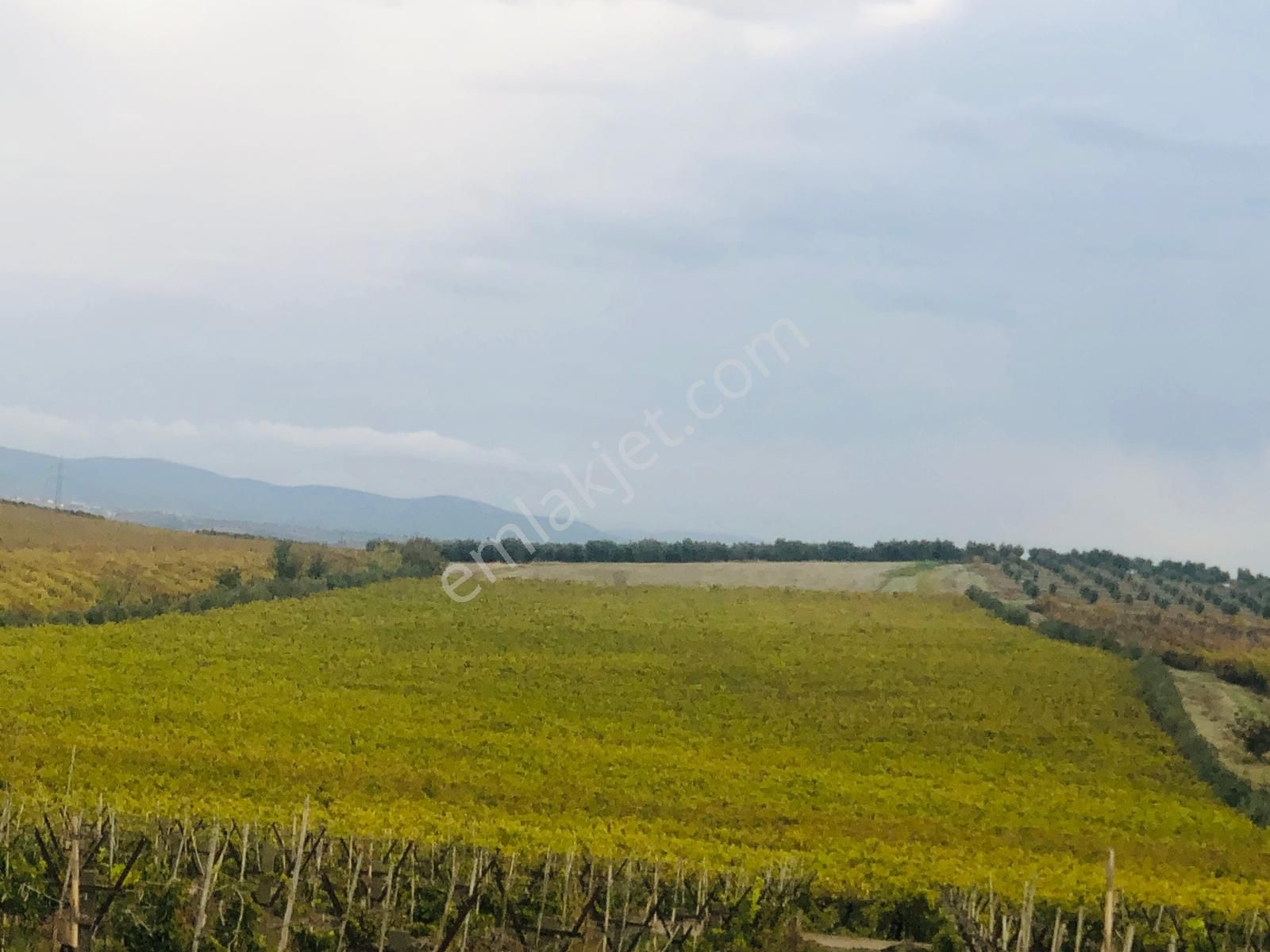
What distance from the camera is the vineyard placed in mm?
49188

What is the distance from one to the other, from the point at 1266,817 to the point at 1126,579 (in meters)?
47.7

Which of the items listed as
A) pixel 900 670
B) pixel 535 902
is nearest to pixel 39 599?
pixel 900 670

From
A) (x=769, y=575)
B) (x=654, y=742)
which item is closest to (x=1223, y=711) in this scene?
(x=654, y=742)

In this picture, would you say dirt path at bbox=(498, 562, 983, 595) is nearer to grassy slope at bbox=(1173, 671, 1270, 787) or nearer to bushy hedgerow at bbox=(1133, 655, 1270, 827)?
grassy slope at bbox=(1173, 671, 1270, 787)

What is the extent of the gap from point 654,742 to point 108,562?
102 ft

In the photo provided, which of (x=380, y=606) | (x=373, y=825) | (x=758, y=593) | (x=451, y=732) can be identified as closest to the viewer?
(x=373, y=825)

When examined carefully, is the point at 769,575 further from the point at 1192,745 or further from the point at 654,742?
the point at 654,742

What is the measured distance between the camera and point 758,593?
62750 millimetres

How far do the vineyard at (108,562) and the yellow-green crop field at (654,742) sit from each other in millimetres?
5593

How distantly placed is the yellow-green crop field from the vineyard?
5.59 meters

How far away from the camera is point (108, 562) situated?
184 feet

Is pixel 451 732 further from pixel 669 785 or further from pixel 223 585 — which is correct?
pixel 223 585

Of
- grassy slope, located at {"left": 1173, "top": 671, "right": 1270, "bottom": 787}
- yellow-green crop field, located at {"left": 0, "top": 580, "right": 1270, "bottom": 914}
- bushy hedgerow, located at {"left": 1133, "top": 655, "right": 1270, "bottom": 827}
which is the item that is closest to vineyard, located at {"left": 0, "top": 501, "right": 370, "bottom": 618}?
yellow-green crop field, located at {"left": 0, "top": 580, "right": 1270, "bottom": 914}

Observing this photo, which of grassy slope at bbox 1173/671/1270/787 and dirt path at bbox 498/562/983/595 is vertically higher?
dirt path at bbox 498/562/983/595
